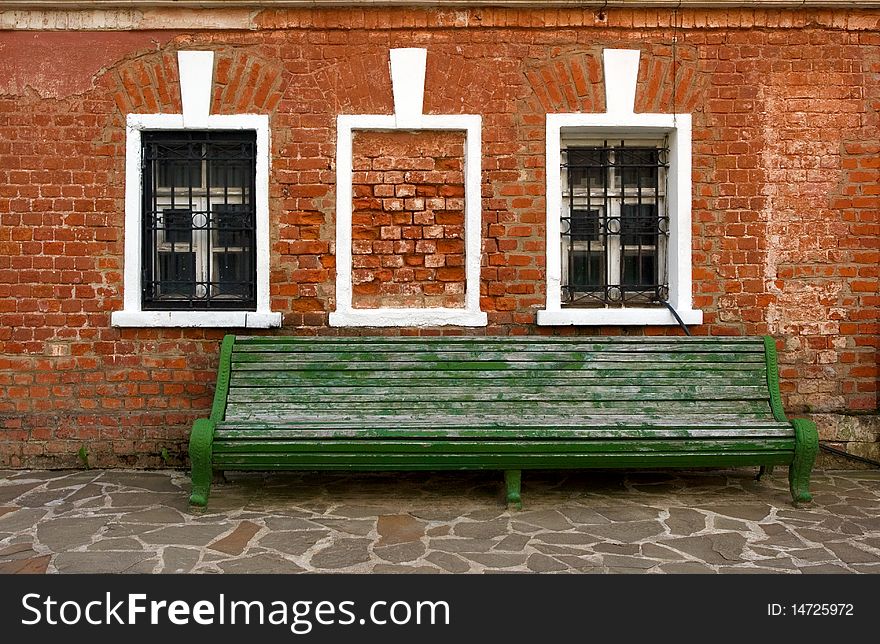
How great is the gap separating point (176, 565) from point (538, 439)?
211cm

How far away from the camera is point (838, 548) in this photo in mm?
3916

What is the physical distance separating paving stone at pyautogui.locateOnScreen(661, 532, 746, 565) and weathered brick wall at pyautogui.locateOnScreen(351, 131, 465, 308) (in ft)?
7.62

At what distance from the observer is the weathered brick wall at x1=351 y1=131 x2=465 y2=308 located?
5.48 meters

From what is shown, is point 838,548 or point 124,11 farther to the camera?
point 124,11

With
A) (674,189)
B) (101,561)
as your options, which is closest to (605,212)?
(674,189)

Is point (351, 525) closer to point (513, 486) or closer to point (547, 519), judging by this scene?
point (513, 486)

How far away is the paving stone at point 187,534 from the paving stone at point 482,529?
1.32 meters

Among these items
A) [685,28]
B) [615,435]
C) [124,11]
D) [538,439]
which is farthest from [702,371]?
[124,11]

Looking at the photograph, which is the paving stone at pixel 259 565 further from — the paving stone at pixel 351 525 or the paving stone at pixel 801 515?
the paving stone at pixel 801 515

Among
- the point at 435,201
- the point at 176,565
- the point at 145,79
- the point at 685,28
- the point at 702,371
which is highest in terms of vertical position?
the point at 685,28

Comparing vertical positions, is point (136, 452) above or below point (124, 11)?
below

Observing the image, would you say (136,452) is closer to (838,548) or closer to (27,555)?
(27,555)

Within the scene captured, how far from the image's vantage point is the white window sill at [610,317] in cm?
543

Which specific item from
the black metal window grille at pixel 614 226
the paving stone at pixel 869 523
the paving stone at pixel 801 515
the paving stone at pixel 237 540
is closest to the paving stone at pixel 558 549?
the paving stone at pixel 801 515
